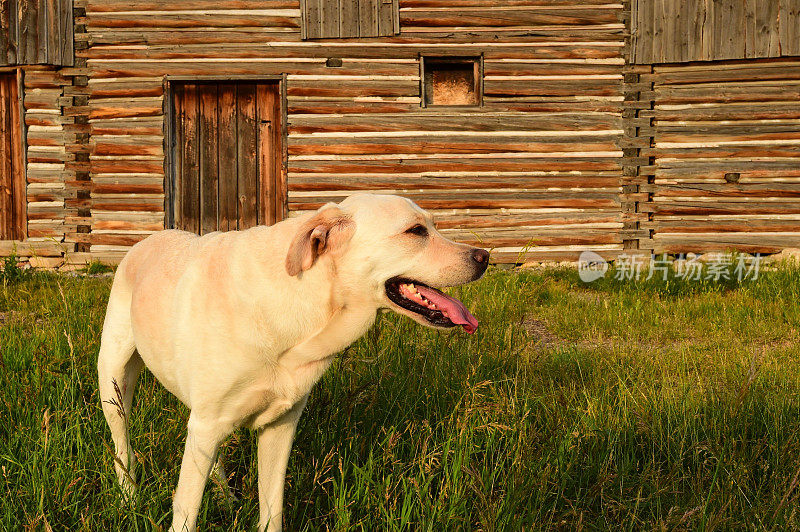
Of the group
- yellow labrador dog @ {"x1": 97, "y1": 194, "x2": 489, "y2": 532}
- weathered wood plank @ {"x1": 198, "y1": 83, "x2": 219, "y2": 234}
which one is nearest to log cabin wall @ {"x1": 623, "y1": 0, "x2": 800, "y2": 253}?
weathered wood plank @ {"x1": 198, "y1": 83, "x2": 219, "y2": 234}

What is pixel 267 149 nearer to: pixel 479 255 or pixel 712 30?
pixel 712 30

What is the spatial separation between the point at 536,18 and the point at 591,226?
315 cm

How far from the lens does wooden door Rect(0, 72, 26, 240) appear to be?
30.5 ft

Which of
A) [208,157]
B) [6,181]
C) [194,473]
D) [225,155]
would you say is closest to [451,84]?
[225,155]

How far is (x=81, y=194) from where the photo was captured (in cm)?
913

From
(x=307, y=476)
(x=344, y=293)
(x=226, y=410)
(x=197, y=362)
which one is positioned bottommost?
(x=307, y=476)

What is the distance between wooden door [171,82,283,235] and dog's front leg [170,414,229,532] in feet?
24.2

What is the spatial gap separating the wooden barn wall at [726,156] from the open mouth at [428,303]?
8112 millimetres

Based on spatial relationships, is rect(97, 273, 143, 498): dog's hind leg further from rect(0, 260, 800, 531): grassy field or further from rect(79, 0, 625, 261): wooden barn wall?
rect(79, 0, 625, 261): wooden barn wall

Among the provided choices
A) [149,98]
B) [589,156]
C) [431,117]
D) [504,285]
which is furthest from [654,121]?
[149,98]

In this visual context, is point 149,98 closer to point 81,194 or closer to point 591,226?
point 81,194

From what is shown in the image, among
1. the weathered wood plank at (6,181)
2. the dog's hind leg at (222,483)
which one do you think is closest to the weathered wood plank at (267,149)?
the weathered wood plank at (6,181)

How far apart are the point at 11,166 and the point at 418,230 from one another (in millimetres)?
9600

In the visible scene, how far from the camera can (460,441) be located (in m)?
2.35
